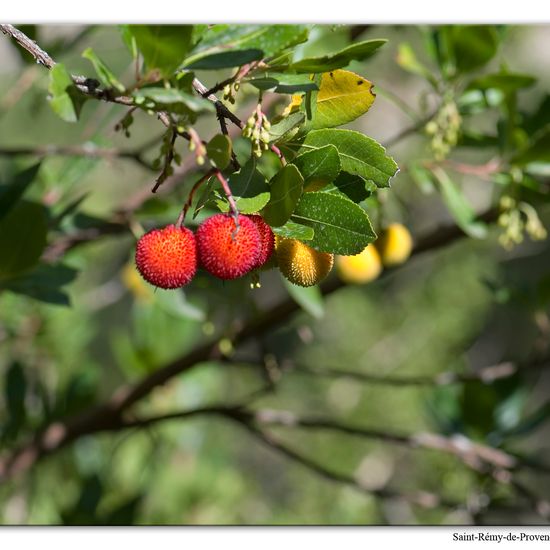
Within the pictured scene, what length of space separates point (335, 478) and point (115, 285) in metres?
1.04

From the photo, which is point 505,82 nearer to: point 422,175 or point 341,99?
point 422,175

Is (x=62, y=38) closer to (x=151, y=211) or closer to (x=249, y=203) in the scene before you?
(x=151, y=211)

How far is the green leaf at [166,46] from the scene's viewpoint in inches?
21.7

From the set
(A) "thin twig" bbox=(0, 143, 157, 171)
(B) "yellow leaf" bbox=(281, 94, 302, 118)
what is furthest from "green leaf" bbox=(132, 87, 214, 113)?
(A) "thin twig" bbox=(0, 143, 157, 171)

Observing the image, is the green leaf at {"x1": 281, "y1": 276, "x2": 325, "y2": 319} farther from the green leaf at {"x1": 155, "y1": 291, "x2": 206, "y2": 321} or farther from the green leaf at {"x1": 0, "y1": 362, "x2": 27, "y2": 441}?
the green leaf at {"x1": 0, "y1": 362, "x2": 27, "y2": 441}

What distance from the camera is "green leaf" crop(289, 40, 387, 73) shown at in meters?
0.58

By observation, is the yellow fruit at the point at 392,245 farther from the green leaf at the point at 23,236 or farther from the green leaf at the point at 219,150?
the green leaf at the point at 219,150

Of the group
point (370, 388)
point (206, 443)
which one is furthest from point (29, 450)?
point (370, 388)

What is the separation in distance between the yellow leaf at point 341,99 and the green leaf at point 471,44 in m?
0.51

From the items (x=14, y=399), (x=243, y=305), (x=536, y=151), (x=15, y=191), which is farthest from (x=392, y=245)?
(x=14, y=399)

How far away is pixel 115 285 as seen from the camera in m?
2.09

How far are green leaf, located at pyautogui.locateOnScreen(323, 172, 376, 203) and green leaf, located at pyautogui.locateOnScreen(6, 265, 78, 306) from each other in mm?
509

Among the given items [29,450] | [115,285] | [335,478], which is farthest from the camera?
[115,285]

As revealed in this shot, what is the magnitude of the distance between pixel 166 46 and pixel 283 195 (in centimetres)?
13
